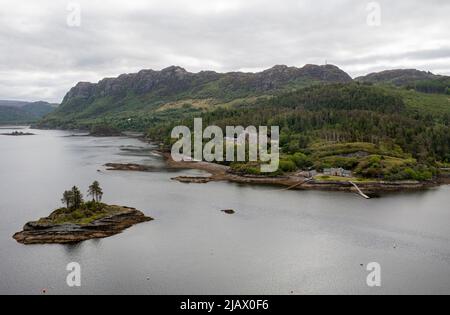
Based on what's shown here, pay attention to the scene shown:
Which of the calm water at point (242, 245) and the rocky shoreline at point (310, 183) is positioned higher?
the rocky shoreline at point (310, 183)

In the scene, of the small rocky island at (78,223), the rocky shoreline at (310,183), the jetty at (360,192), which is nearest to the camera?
the small rocky island at (78,223)

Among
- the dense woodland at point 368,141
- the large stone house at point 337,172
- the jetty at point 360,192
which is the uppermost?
the dense woodland at point 368,141

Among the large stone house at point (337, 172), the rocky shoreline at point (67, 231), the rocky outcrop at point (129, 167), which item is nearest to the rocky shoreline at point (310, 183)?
the large stone house at point (337, 172)

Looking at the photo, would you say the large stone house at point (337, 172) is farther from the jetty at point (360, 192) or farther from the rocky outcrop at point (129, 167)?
the rocky outcrop at point (129, 167)

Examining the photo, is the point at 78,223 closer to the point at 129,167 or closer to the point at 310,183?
the point at 310,183

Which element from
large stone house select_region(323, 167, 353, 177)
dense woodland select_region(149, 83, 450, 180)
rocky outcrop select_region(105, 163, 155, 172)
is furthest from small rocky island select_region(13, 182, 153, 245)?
large stone house select_region(323, 167, 353, 177)

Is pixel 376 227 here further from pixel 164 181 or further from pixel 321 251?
pixel 164 181

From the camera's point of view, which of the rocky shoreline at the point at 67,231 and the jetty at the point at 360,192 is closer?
the rocky shoreline at the point at 67,231

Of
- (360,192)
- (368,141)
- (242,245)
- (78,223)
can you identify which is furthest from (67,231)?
(368,141)
